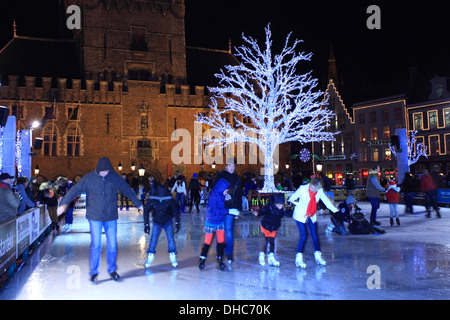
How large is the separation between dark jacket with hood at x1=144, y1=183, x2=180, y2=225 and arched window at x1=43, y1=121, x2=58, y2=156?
24.6 m

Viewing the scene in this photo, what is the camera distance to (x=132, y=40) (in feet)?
106

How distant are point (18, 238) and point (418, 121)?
35.4 meters

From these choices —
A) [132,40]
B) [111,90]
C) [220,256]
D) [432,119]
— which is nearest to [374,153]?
[432,119]

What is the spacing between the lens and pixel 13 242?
7020 millimetres

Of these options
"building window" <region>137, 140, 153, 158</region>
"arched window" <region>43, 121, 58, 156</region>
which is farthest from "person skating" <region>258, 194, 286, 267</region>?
"arched window" <region>43, 121, 58, 156</region>

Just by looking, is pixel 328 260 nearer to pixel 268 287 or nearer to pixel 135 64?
pixel 268 287

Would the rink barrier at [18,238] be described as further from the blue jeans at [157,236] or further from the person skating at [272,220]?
the person skating at [272,220]

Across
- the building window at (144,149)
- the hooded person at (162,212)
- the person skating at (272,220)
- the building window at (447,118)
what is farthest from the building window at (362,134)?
the hooded person at (162,212)

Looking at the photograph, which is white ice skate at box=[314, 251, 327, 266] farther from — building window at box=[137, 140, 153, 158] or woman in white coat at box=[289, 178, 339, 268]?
building window at box=[137, 140, 153, 158]

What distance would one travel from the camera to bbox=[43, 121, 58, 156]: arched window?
2914 cm

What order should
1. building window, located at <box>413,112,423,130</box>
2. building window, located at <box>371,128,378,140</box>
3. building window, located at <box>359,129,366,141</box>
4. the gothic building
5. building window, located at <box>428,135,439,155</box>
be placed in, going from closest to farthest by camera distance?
the gothic building < building window, located at <box>428,135,439,155</box> < building window, located at <box>413,112,423,130</box> < building window, located at <box>371,128,378,140</box> < building window, located at <box>359,129,366,141</box>

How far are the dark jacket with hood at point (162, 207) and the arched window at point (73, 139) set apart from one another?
80.3 feet

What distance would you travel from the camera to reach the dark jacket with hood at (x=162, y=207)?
22.7 feet

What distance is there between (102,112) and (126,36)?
20.1 feet
